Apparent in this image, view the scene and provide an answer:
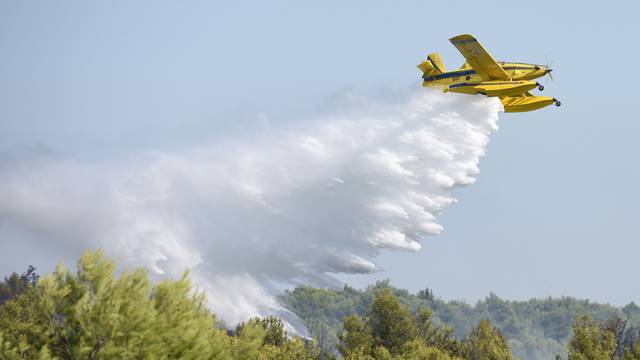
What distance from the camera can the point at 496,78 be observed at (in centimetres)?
4703

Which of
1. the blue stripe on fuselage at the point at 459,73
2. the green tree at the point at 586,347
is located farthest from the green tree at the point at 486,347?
the blue stripe on fuselage at the point at 459,73

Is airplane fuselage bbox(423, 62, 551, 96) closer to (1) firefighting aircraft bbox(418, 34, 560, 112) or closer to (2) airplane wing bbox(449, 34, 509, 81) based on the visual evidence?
(1) firefighting aircraft bbox(418, 34, 560, 112)

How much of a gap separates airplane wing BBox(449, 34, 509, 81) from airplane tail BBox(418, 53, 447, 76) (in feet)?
11.2

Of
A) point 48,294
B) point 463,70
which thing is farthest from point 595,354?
point 48,294

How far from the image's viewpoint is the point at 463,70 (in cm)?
4834

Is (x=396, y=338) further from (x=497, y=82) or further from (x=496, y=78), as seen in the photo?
(x=497, y=82)

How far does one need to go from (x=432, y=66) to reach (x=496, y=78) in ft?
14.7

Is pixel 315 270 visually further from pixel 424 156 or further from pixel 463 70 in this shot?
pixel 463 70

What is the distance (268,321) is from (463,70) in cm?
3009

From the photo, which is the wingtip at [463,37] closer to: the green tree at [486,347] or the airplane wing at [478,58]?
the airplane wing at [478,58]

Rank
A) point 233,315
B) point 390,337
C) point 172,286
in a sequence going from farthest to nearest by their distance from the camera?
point 390,337 → point 233,315 → point 172,286

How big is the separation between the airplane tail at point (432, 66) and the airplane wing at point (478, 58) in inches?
135

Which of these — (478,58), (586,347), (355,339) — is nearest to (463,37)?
(478,58)

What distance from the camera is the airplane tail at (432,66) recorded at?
50281mm
